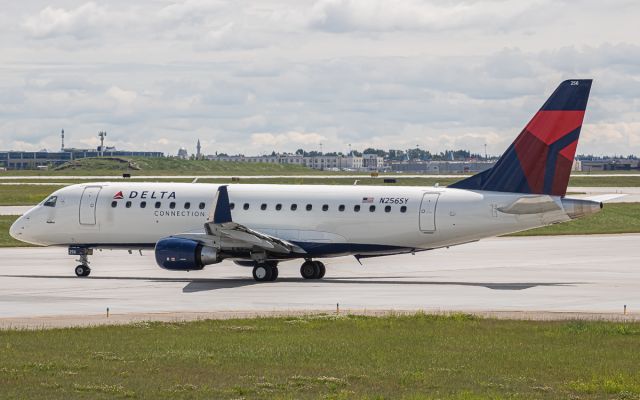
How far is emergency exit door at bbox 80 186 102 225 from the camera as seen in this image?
4738 cm

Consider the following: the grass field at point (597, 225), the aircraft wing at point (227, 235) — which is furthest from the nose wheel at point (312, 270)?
the grass field at point (597, 225)

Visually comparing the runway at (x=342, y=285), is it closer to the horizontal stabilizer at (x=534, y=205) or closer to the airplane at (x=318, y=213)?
the airplane at (x=318, y=213)

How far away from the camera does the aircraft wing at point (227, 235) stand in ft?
139

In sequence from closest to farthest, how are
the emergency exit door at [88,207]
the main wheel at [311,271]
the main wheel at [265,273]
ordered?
the main wheel at [265,273] < the main wheel at [311,271] < the emergency exit door at [88,207]

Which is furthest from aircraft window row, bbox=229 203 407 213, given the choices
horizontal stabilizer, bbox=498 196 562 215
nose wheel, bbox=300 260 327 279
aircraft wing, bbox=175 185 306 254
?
horizontal stabilizer, bbox=498 196 562 215

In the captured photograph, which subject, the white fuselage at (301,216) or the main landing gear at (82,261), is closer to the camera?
the white fuselage at (301,216)

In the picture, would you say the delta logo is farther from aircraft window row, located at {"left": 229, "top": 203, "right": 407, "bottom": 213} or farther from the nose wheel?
the nose wheel

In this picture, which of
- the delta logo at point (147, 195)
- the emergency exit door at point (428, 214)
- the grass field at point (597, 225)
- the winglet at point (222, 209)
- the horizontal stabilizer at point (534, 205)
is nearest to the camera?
the horizontal stabilizer at point (534, 205)

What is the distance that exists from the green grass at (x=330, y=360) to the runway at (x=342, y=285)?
179 inches

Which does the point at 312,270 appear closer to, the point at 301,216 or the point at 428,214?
the point at 301,216

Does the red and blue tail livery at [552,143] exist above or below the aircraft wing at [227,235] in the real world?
above

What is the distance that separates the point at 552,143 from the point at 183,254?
14018 mm

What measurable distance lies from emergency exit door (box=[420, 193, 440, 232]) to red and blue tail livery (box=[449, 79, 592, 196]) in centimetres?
322

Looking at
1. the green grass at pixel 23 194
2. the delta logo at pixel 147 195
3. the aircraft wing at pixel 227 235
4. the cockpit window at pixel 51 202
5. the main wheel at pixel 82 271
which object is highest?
the delta logo at pixel 147 195
